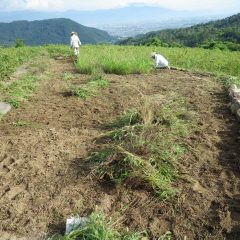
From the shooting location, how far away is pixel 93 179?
4133 mm

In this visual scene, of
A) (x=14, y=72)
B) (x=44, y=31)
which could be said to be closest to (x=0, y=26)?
(x=44, y=31)

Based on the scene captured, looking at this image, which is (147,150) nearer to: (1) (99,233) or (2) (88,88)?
(1) (99,233)

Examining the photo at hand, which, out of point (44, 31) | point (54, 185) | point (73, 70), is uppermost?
point (54, 185)

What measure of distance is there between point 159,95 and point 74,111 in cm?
161

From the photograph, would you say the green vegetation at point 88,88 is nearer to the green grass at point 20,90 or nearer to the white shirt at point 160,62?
Answer: the green grass at point 20,90

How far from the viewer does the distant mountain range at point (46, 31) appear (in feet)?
559

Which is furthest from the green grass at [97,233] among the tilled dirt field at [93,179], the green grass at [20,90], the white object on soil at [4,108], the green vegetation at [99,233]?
the green grass at [20,90]

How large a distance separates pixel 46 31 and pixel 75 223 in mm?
187995

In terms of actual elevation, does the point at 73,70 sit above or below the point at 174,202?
below

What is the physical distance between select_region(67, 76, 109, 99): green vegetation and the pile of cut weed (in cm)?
182

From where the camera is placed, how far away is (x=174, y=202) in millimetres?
3689

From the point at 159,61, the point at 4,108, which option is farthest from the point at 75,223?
the point at 159,61

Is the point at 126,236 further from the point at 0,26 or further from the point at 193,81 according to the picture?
the point at 0,26

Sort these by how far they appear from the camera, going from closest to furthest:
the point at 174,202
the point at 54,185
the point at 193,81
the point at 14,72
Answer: the point at 174,202
the point at 54,185
the point at 193,81
the point at 14,72
